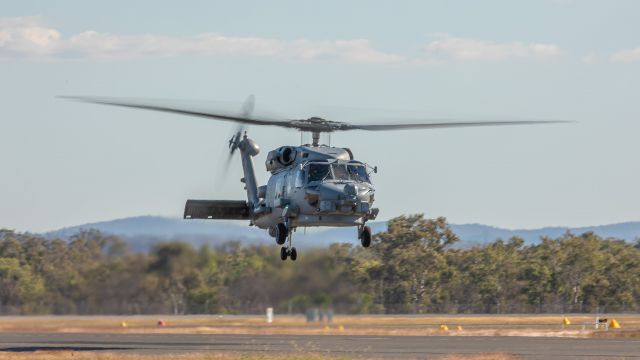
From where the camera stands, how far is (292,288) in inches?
2581

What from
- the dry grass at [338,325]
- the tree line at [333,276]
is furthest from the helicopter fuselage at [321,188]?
the dry grass at [338,325]

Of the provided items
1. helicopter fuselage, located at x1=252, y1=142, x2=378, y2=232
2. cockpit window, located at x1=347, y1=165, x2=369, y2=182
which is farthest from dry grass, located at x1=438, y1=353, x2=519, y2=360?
cockpit window, located at x1=347, y1=165, x2=369, y2=182

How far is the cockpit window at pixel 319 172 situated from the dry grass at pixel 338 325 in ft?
104

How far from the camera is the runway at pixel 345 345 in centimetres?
5588

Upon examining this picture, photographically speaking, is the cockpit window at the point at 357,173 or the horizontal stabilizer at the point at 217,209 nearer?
the cockpit window at the point at 357,173

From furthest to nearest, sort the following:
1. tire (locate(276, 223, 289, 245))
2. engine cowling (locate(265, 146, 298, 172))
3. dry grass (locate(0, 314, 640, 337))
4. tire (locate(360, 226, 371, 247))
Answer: dry grass (locate(0, 314, 640, 337)), engine cowling (locate(265, 146, 298, 172)), tire (locate(276, 223, 289, 245)), tire (locate(360, 226, 371, 247))

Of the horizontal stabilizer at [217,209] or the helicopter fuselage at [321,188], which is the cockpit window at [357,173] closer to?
the helicopter fuselage at [321,188]

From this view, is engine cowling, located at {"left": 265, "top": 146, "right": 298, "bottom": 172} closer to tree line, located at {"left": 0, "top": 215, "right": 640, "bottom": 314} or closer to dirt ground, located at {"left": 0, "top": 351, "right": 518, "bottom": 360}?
dirt ground, located at {"left": 0, "top": 351, "right": 518, "bottom": 360}

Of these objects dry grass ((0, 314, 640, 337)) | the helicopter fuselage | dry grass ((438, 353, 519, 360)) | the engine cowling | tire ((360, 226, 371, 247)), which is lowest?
dry grass ((438, 353, 519, 360))

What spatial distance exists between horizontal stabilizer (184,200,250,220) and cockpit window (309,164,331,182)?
25.6ft

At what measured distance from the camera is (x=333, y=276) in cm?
6481

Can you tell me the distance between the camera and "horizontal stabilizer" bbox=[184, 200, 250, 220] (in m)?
52.3

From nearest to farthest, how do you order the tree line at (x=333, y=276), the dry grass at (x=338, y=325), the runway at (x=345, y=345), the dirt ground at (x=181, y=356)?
the dirt ground at (x=181, y=356) → the runway at (x=345, y=345) → the tree line at (x=333, y=276) → the dry grass at (x=338, y=325)

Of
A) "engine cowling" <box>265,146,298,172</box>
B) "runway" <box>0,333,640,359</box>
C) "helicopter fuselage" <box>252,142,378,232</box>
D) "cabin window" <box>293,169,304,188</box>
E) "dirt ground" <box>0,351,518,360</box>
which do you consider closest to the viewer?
"helicopter fuselage" <box>252,142,378,232</box>
